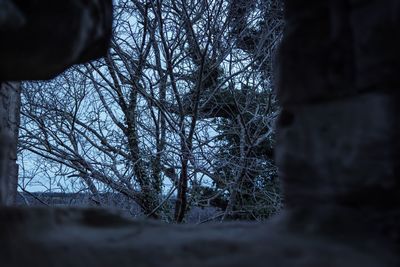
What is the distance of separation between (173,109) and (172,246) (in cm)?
442

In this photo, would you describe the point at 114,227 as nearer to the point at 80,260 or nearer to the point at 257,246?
the point at 80,260

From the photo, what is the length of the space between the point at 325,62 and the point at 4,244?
2.36ft

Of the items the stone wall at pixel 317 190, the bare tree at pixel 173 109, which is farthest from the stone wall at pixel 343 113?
the bare tree at pixel 173 109

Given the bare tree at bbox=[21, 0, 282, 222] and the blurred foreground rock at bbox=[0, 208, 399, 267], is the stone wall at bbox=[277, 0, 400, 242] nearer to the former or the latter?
the blurred foreground rock at bbox=[0, 208, 399, 267]

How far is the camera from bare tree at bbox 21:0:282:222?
5.06m

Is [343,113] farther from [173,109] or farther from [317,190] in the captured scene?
[173,109]

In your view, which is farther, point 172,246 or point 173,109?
point 173,109

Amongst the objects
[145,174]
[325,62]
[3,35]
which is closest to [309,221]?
[325,62]

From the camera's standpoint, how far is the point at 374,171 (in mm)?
980

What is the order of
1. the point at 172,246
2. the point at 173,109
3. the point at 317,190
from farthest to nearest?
the point at 173,109 → the point at 317,190 → the point at 172,246

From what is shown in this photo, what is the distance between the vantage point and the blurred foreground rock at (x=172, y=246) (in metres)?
0.88

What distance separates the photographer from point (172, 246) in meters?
0.94

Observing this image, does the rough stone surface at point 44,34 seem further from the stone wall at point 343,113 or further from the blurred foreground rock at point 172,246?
the stone wall at point 343,113

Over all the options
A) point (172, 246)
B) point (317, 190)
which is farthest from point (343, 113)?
point (172, 246)
